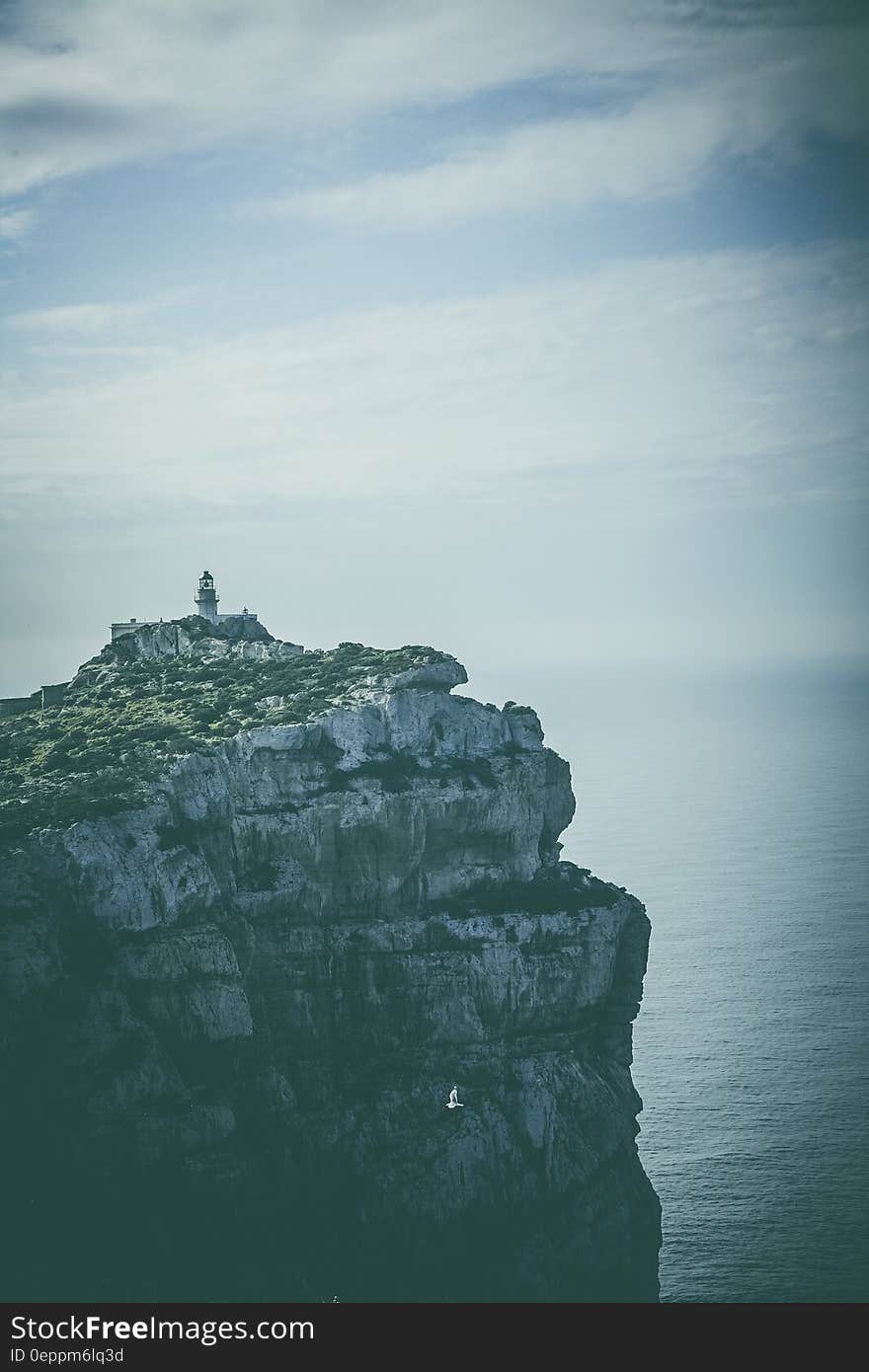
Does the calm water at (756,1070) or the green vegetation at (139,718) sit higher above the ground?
the green vegetation at (139,718)

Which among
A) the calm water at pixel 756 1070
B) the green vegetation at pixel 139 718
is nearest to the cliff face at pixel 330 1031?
the green vegetation at pixel 139 718

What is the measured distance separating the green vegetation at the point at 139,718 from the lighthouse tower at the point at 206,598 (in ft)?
19.1

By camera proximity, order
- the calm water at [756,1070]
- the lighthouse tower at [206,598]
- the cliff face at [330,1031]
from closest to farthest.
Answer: the cliff face at [330,1031], the calm water at [756,1070], the lighthouse tower at [206,598]

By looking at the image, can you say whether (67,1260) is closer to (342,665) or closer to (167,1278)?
(167,1278)

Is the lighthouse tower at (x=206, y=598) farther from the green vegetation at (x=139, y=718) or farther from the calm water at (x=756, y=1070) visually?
the calm water at (x=756, y=1070)

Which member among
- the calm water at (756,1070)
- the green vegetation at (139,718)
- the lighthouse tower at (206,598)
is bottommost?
the calm water at (756,1070)

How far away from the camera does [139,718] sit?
82.7 m

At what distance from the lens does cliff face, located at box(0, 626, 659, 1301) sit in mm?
67250

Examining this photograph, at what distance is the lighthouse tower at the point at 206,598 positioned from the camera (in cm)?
9512

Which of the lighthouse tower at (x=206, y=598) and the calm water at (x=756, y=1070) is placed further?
the lighthouse tower at (x=206, y=598)

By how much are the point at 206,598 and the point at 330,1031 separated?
2937 centimetres

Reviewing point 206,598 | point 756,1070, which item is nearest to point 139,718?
point 206,598

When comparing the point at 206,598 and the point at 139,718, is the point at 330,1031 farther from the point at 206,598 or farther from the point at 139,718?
the point at 206,598
